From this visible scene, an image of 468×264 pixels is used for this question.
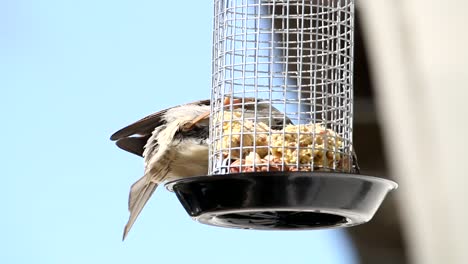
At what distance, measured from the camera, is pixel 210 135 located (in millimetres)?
3486

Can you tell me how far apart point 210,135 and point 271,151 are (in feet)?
1.15

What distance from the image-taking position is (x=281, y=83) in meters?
3.36

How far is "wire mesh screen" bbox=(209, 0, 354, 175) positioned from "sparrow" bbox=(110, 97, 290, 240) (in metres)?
0.22

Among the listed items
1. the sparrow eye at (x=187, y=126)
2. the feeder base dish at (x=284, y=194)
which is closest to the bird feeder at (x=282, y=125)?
the feeder base dish at (x=284, y=194)

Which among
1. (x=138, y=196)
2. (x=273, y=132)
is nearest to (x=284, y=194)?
(x=273, y=132)

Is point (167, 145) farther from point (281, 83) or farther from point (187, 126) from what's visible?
point (281, 83)

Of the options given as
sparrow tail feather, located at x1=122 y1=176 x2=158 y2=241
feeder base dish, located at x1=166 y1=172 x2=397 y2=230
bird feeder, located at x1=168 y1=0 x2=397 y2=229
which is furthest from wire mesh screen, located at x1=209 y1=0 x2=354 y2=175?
sparrow tail feather, located at x1=122 y1=176 x2=158 y2=241

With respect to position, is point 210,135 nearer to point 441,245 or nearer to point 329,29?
point 329,29

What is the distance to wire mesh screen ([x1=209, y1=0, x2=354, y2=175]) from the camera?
10.6 ft

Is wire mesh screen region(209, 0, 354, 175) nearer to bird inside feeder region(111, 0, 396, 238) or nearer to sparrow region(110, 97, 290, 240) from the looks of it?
bird inside feeder region(111, 0, 396, 238)

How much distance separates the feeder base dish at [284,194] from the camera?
284 centimetres

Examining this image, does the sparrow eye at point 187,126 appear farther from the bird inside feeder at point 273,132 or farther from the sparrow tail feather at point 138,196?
the sparrow tail feather at point 138,196

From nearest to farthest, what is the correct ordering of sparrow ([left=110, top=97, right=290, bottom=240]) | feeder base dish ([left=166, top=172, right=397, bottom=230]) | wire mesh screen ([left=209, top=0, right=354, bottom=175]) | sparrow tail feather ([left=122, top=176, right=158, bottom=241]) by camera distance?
feeder base dish ([left=166, top=172, right=397, bottom=230]) < wire mesh screen ([left=209, top=0, right=354, bottom=175]) < sparrow ([left=110, top=97, right=290, bottom=240]) < sparrow tail feather ([left=122, top=176, right=158, bottom=241])

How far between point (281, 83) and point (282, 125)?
0.42 ft
